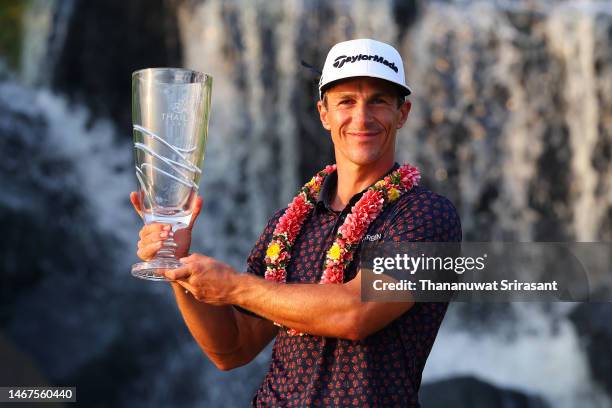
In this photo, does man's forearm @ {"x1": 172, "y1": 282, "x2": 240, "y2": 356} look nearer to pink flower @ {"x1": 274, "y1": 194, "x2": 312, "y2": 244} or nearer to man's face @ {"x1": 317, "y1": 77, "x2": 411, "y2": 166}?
pink flower @ {"x1": 274, "y1": 194, "x2": 312, "y2": 244}

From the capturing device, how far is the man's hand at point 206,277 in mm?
2297

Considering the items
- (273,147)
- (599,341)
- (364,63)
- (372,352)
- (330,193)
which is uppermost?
(273,147)

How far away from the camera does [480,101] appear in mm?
8188

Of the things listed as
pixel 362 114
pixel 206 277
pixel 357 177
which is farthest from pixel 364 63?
pixel 206 277

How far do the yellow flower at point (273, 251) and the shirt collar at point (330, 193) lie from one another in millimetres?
162

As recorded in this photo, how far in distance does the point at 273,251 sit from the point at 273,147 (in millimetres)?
5452

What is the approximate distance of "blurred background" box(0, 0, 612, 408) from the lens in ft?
24.1

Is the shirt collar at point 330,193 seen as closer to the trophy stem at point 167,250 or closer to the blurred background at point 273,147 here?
the trophy stem at point 167,250

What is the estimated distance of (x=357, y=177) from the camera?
265cm

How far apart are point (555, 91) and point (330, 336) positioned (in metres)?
6.29

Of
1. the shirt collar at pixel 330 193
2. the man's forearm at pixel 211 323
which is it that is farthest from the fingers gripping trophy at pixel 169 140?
the shirt collar at pixel 330 193

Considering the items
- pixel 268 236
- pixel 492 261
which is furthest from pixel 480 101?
pixel 268 236

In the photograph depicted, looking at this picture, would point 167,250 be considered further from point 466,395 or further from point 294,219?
point 466,395

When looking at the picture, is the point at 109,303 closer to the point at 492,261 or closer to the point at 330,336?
the point at 492,261
